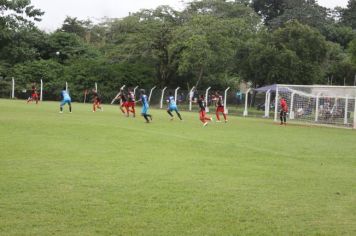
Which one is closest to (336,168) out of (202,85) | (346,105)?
(346,105)

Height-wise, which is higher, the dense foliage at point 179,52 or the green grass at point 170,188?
the dense foliage at point 179,52

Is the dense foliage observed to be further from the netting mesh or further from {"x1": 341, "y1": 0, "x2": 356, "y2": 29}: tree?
{"x1": 341, "y1": 0, "x2": 356, "y2": 29}: tree

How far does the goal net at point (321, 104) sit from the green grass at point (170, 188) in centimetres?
1530

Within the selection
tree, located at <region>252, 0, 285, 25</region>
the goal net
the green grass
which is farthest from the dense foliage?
the green grass

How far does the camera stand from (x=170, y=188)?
8.84 meters

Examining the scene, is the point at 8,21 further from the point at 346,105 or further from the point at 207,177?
the point at 207,177

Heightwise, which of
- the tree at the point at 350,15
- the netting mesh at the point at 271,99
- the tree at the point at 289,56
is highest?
the tree at the point at 350,15

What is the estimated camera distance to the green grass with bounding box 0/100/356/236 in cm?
661

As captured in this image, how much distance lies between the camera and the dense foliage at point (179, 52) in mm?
44500

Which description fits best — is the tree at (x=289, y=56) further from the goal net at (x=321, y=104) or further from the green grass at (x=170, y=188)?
the green grass at (x=170, y=188)

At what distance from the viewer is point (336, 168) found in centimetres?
1212

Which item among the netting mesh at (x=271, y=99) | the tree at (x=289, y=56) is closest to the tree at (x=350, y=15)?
the tree at (x=289, y=56)

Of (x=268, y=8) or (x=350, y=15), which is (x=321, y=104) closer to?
(x=268, y=8)

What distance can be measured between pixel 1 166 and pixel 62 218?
171 inches
